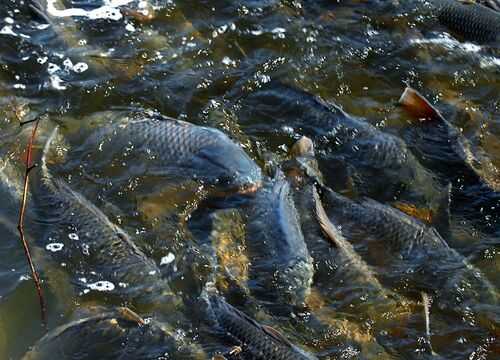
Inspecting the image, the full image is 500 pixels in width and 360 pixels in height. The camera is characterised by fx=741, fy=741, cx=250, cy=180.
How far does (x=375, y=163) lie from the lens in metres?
4.53

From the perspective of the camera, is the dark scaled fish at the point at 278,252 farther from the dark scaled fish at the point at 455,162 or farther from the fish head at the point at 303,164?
the dark scaled fish at the point at 455,162

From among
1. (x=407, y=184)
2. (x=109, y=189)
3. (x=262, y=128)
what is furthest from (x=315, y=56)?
(x=109, y=189)

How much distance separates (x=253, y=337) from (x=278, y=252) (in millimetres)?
587

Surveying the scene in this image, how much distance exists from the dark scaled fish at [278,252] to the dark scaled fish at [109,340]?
604 millimetres

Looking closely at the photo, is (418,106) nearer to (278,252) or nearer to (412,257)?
(412,257)

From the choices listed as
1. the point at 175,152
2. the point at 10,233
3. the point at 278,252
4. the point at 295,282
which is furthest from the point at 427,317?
the point at 10,233

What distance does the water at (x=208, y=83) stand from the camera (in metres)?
3.76

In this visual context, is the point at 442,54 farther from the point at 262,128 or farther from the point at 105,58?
the point at 105,58

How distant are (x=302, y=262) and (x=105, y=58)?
2.27 metres

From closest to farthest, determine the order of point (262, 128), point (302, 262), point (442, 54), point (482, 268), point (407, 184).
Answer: point (302, 262), point (482, 268), point (407, 184), point (262, 128), point (442, 54)

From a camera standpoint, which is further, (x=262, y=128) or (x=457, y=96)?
(x=457, y=96)

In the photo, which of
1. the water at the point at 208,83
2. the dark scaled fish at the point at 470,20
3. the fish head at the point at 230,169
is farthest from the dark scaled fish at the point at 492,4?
the fish head at the point at 230,169

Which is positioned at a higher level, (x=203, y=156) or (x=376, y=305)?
(x=203, y=156)

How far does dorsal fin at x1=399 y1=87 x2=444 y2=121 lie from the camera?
483 centimetres
